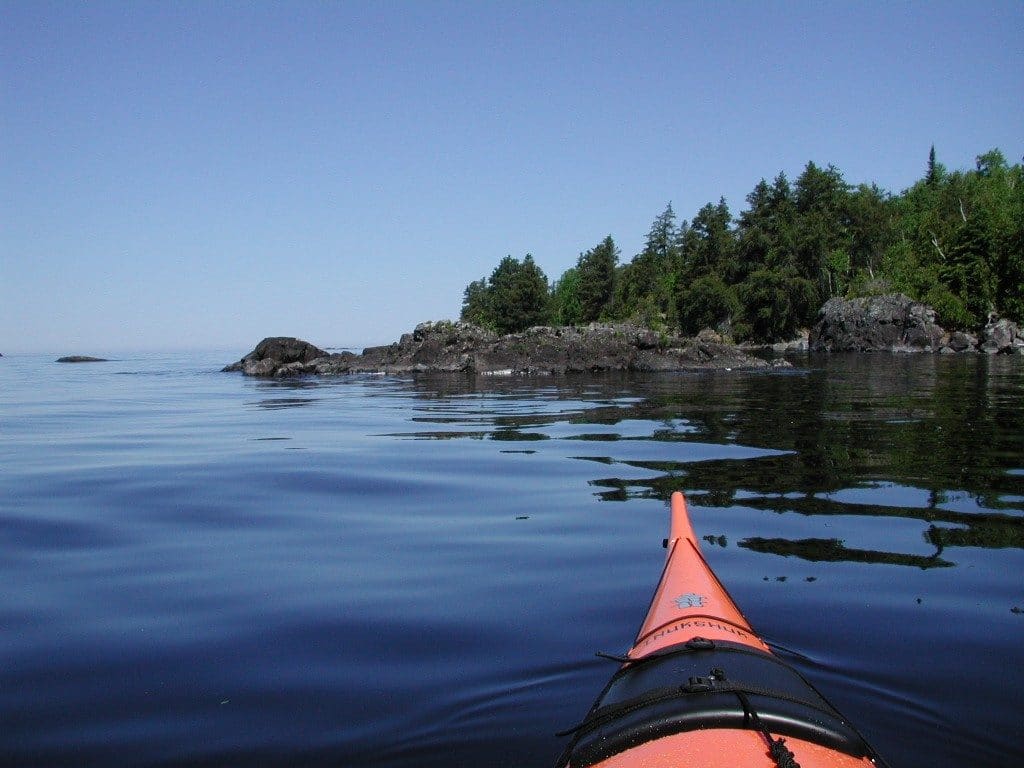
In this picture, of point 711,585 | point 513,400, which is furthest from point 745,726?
point 513,400

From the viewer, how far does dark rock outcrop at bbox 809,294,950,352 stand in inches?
2864

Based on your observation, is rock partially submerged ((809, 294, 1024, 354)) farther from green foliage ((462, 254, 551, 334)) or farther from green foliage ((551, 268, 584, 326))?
green foliage ((551, 268, 584, 326))

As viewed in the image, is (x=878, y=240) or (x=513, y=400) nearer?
(x=513, y=400)

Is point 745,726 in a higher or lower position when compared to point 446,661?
higher

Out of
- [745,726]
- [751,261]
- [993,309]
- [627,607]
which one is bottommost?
[627,607]

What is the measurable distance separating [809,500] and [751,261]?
9386cm

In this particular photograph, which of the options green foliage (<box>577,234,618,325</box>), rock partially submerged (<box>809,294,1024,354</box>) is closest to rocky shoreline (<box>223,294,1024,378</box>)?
rock partially submerged (<box>809,294,1024,354</box>)

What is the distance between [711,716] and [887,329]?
8031 centimetres

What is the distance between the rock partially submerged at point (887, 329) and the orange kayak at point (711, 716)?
7213 cm

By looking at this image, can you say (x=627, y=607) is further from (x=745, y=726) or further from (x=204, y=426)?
(x=204, y=426)

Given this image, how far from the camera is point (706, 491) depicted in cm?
1090

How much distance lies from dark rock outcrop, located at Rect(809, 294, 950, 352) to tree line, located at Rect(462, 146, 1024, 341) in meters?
3.94

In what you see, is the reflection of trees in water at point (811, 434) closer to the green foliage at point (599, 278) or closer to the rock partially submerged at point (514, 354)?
the rock partially submerged at point (514, 354)

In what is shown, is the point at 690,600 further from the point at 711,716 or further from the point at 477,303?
the point at 477,303
